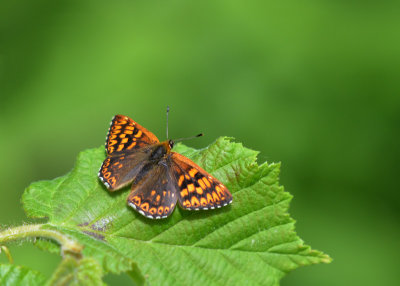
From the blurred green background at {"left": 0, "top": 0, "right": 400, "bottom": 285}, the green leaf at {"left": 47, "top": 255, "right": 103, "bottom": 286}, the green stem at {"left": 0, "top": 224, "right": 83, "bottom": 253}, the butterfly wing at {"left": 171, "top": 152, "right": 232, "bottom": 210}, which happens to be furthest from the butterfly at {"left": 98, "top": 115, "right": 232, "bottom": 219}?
the blurred green background at {"left": 0, "top": 0, "right": 400, "bottom": 285}

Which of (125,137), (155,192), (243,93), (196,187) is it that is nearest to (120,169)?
(155,192)

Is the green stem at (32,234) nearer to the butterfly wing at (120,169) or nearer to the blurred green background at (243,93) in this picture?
the butterfly wing at (120,169)

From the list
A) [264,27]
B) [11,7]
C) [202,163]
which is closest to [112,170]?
[202,163]

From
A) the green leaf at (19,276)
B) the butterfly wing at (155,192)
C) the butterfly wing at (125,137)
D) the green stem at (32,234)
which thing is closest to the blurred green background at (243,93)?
the butterfly wing at (125,137)

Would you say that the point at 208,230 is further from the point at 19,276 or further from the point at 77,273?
the point at 19,276

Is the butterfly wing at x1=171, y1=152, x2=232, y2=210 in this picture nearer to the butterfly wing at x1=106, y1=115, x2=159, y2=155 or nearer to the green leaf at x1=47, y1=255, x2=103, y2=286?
the butterfly wing at x1=106, y1=115, x2=159, y2=155
